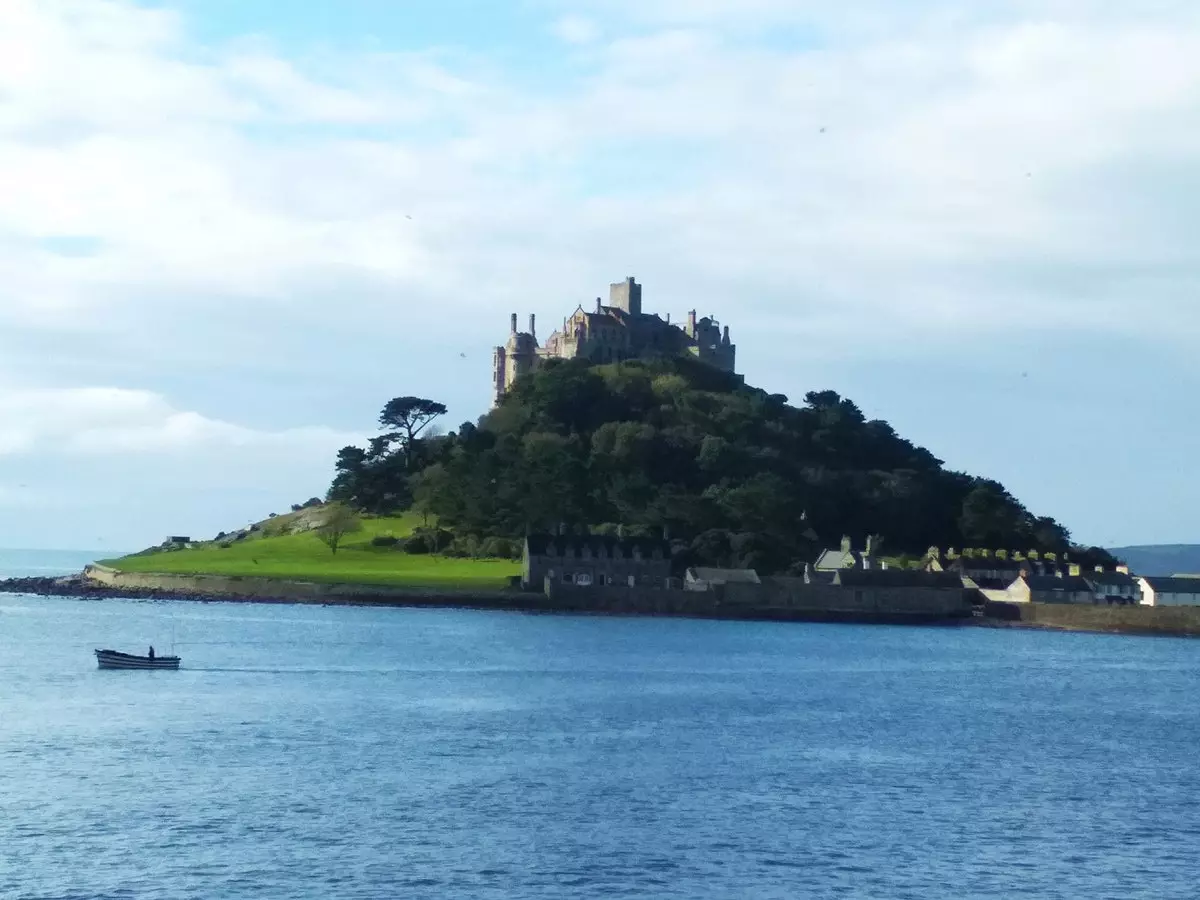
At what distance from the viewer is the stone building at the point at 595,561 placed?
275ft

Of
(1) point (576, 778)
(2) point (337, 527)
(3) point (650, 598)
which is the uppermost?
(2) point (337, 527)

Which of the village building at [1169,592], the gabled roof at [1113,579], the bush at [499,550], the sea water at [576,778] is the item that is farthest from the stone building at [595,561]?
the village building at [1169,592]

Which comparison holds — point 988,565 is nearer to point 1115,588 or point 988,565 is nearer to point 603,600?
point 1115,588

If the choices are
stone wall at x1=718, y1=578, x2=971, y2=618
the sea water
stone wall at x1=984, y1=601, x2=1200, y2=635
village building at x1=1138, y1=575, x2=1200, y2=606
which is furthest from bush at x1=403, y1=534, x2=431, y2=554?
village building at x1=1138, y1=575, x2=1200, y2=606

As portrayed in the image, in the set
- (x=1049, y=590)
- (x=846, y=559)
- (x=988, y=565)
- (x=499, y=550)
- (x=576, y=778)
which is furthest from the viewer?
(x=988, y=565)

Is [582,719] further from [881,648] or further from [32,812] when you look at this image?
[881,648]

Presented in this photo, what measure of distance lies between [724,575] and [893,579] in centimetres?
921

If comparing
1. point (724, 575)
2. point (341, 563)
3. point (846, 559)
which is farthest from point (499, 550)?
point (846, 559)

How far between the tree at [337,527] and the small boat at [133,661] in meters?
48.7

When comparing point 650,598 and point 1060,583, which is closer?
point 650,598

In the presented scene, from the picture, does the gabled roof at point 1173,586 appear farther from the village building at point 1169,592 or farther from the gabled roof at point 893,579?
the gabled roof at point 893,579

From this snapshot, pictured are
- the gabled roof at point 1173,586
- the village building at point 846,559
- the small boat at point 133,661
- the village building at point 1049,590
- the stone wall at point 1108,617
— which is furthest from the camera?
the gabled roof at point 1173,586

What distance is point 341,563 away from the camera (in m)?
94.1

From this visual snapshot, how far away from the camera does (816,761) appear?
33625 millimetres
